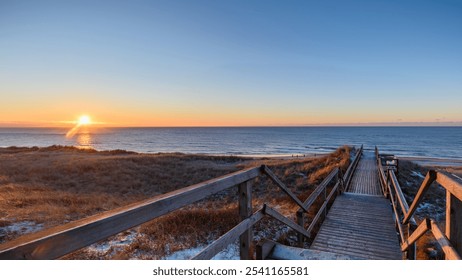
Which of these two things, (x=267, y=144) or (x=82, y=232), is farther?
(x=267, y=144)

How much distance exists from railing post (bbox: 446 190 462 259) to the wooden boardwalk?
2.38m

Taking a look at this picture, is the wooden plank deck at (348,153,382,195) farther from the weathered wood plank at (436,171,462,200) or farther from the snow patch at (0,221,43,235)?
the snow patch at (0,221,43,235)

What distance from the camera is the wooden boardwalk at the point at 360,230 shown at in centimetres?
513

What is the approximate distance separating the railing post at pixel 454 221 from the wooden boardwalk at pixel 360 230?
2382mm

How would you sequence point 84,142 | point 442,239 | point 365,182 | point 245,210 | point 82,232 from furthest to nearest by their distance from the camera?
point 84,142 → point 365,182 → point 245,210 → point 442,239 → point 82,232

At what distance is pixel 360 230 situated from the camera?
6246 mm

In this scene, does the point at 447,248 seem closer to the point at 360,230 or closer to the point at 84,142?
the point at 360,230

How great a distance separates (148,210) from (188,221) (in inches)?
230

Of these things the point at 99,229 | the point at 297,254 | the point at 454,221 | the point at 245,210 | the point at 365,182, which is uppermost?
the point at 99,229

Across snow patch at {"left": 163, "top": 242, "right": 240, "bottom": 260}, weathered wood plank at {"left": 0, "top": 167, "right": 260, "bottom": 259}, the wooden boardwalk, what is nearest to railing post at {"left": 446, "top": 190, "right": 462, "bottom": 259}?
weathered wood plank at {"left": 0, "top": 167, "right": 260, "bottom": 259}

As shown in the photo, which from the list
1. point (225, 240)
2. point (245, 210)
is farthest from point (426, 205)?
point (225, 240)

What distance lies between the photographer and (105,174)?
716 inches

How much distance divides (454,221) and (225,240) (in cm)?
179
